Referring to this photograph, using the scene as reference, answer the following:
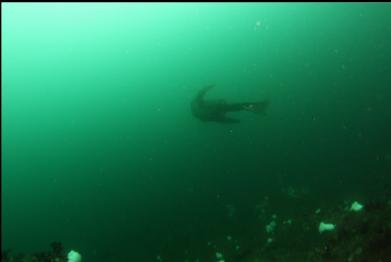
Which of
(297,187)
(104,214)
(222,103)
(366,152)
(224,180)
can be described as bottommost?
(104,214)

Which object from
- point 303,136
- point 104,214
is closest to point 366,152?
point 303,136

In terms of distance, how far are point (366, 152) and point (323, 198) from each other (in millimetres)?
2638

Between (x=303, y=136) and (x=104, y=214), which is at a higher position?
(x=303, y=136)

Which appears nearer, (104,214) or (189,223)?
(189,223)

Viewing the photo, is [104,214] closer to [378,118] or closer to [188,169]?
[188,169]

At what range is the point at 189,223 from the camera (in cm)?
1911

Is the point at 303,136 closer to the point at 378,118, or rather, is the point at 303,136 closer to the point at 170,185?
the point at 378,118

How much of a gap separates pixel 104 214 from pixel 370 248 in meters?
24.0

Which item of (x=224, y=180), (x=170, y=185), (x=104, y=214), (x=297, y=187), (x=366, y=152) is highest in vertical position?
(x=366, y=152)

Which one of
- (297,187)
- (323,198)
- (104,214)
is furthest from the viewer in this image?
(104,214)

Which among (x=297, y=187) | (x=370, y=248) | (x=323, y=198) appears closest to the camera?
(x=370, y=248)

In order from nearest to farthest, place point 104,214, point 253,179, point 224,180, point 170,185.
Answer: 1. point 253,179
2. point 224,180
3. point 170,185
4. point 104,214

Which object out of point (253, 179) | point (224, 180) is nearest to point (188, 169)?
point (224, 180)

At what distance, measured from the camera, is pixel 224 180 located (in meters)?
20.3
